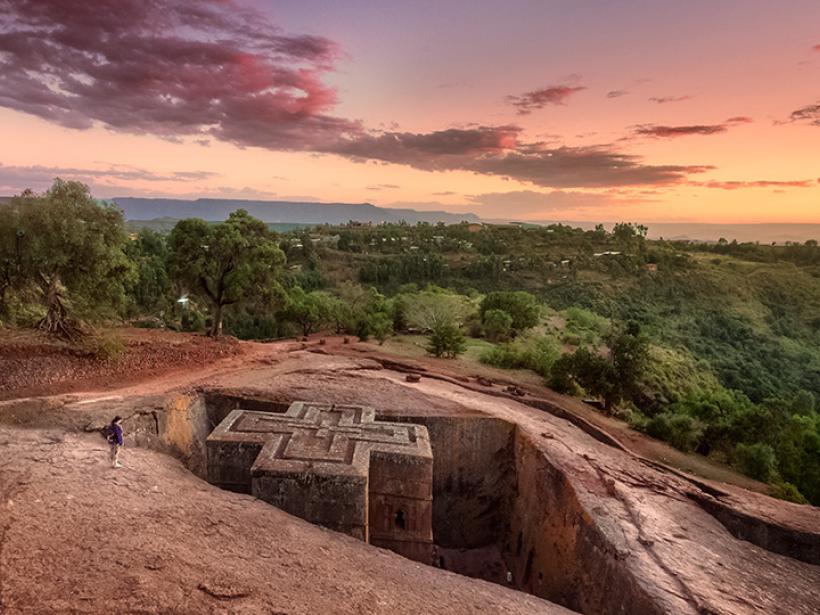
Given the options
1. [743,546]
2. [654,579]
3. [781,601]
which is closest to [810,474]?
[743,546]

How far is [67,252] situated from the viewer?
13781 mm

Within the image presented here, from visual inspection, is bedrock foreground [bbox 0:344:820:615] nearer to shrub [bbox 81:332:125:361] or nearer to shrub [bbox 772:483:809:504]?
shrub [bbox 772:483:809:504]

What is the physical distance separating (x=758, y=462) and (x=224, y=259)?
18961 mm

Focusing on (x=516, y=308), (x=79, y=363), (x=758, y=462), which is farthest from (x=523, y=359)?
(x=79, y=363)

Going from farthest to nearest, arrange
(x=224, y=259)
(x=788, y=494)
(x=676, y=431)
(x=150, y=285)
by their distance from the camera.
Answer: (x=150, y=285) → (x=224, y=259) → (x=676, y=431) → (x=788, y=494)

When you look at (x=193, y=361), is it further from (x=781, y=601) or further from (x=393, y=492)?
(x=781, y=601)

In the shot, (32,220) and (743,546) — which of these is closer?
(743,546)

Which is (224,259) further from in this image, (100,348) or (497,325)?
(497,325)

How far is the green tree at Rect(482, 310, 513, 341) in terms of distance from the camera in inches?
1220

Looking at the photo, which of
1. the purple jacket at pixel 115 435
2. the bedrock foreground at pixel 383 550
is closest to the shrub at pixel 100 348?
the bedrock foreground at pixel 383 550

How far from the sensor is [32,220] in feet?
42.9

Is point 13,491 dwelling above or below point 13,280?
below

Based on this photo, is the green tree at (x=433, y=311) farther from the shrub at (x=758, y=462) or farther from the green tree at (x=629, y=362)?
the shrub at (x=758, y=462)

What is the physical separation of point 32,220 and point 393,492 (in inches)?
454
